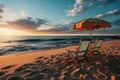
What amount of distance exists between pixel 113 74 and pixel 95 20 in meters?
3.15

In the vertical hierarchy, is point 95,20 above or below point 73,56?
above

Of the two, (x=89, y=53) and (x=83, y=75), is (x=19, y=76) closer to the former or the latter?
(x=83, y=75)

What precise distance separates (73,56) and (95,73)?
4.91 feet

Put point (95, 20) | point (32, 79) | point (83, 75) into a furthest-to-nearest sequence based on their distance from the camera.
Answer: point (95, 20)
point (83, 75)
point (32, 79)

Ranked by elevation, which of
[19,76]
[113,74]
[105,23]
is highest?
[105,23]

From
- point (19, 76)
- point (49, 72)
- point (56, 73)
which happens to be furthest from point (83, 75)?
point (19, 76)

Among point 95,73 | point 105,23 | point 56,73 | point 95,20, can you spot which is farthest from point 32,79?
point 105,23

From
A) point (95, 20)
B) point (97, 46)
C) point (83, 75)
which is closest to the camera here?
point (83, 75)

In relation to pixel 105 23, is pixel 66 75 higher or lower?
lower

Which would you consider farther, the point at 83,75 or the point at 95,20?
the point at 95,20

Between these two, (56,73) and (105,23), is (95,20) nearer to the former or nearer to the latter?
(105,23)

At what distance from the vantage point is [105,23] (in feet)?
22.0

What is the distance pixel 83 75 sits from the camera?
4164 millimetres

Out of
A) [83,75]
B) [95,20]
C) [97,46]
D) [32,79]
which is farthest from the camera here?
[97,46]
